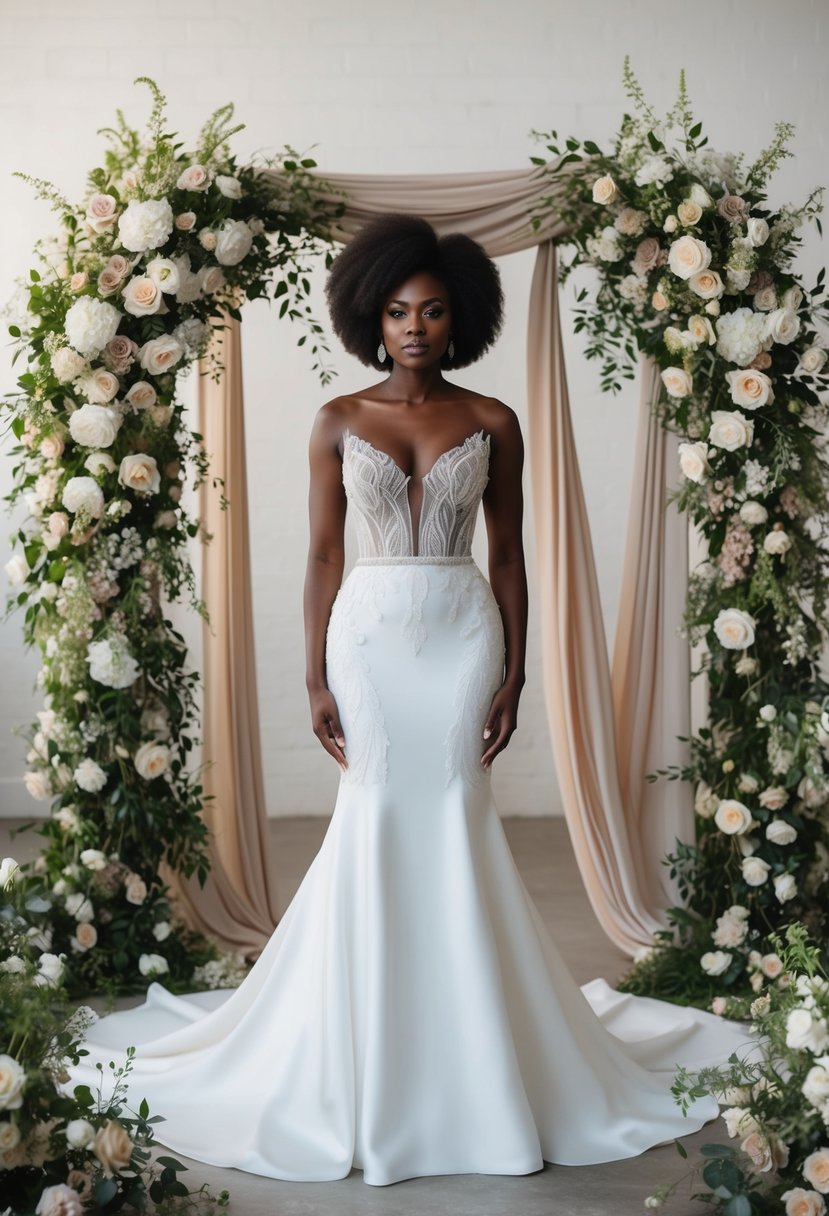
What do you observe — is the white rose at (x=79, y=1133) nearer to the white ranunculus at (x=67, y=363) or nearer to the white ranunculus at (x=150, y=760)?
the white ranunculus at (x=150, y=760)

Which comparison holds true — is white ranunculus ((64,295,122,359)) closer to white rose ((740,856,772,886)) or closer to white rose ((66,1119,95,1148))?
white rose ((66,1119,95,1148))

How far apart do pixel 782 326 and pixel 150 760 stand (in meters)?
2.39

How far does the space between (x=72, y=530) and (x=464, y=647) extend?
1.58m

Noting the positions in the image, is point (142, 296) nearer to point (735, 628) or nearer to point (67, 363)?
point (67, 363)

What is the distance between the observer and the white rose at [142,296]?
4215mm

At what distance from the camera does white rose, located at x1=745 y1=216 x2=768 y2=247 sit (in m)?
4.16

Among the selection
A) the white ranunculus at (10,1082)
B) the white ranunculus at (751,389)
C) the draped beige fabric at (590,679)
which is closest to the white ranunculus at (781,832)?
the draped beige fabric at (590,679)

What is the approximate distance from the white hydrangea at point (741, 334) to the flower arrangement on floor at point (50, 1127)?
271 centimetres

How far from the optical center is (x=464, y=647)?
329 centimetres

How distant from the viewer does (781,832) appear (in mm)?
4328

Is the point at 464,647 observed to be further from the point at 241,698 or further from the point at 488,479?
the point at 241,698

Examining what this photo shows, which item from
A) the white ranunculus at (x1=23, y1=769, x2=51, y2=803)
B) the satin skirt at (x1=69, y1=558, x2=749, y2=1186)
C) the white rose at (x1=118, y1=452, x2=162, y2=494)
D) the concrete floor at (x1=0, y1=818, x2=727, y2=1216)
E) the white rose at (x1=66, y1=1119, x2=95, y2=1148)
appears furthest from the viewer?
the white ranunculus at (x1=23, y1=769, x2=51, y2=803)

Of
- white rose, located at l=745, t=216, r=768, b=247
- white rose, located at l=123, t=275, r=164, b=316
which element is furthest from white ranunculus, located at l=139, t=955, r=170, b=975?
white rose, located at l=745, t=216, r=768, b=247

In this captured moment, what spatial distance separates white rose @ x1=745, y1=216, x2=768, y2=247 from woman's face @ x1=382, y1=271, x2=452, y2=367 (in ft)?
4.36
